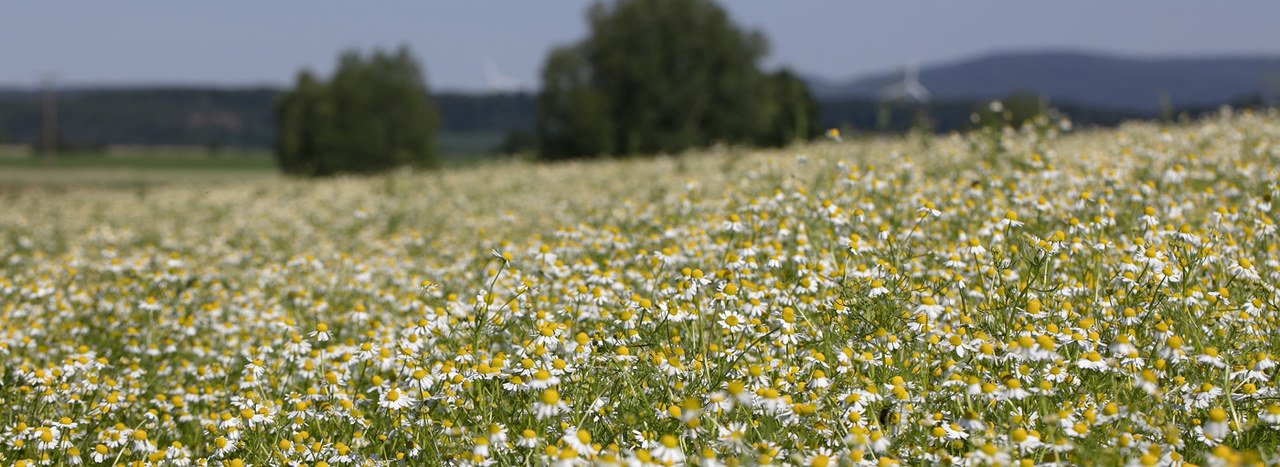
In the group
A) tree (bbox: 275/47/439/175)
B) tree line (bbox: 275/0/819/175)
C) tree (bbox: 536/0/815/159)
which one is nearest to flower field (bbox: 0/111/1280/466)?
tree line (bbox: 275/0/819/175)

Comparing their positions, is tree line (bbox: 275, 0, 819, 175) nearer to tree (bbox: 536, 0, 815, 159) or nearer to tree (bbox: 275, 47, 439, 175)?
tree (bbox: 536, 0, 815, 159)

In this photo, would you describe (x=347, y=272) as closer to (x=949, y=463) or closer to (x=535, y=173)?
(x=949, y=463)

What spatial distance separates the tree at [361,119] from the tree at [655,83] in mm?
13158

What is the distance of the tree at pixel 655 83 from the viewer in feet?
158

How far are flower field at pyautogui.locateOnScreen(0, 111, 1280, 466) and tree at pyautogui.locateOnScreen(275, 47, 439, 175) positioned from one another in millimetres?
52899

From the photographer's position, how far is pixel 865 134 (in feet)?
40.2

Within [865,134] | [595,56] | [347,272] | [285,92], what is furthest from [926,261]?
[285,92]

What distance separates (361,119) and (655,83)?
910 inches

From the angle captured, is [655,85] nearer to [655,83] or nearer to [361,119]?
[655,83]

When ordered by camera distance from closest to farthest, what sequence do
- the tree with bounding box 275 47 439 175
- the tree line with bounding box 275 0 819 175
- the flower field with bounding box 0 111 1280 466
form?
the flower field with bounding box 0 111 1280 466, the tree line with bounding box 275 0 819 175, the tree with bounding box 275 47 439 175

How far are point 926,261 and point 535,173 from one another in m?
13.5

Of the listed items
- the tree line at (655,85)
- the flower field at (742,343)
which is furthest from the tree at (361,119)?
the flower field at (742,343)

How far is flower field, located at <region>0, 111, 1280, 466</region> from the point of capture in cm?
293

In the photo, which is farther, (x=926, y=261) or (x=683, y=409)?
(x=926, y=261)
